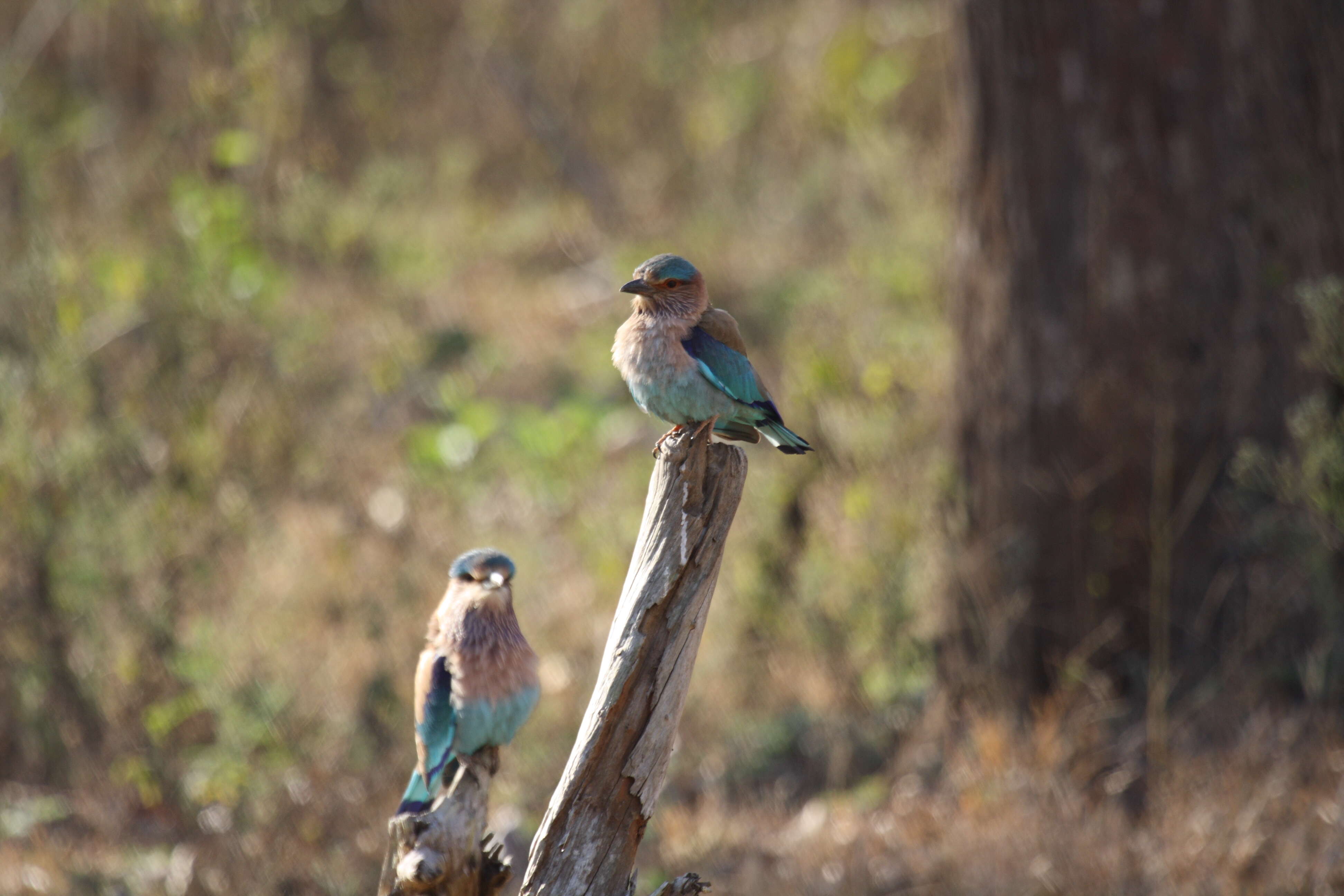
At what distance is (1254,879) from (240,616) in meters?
4.03

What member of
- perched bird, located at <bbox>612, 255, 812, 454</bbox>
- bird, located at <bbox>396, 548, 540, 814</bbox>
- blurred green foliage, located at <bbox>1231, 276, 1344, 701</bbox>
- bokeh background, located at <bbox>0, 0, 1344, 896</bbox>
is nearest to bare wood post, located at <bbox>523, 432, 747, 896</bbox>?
bird, located at <bbox>396, 548, 540, 814</bbox>

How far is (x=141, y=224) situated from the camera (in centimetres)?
727

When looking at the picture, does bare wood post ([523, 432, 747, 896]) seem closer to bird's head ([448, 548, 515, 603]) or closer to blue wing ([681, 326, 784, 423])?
bird's head ([448, 548, 515, 603])

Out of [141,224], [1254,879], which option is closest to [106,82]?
[141,224]

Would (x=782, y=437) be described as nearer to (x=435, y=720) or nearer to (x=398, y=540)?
(x=435, y=720)

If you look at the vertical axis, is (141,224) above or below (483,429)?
above

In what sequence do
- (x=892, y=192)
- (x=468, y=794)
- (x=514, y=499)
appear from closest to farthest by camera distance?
1. (x=468, y=794)
2. (x=514, y=499)
3. (x=892, y=192)

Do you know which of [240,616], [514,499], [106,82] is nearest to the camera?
[240,616]

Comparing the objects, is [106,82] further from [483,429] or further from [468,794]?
[468,794]

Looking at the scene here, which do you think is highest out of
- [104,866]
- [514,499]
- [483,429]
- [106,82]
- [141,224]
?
[106,82]

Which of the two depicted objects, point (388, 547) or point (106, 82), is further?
point (106, 82)

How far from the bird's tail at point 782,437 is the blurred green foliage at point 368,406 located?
2042mm

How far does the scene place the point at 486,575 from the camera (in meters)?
2.85

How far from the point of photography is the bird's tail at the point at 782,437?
135 inches
